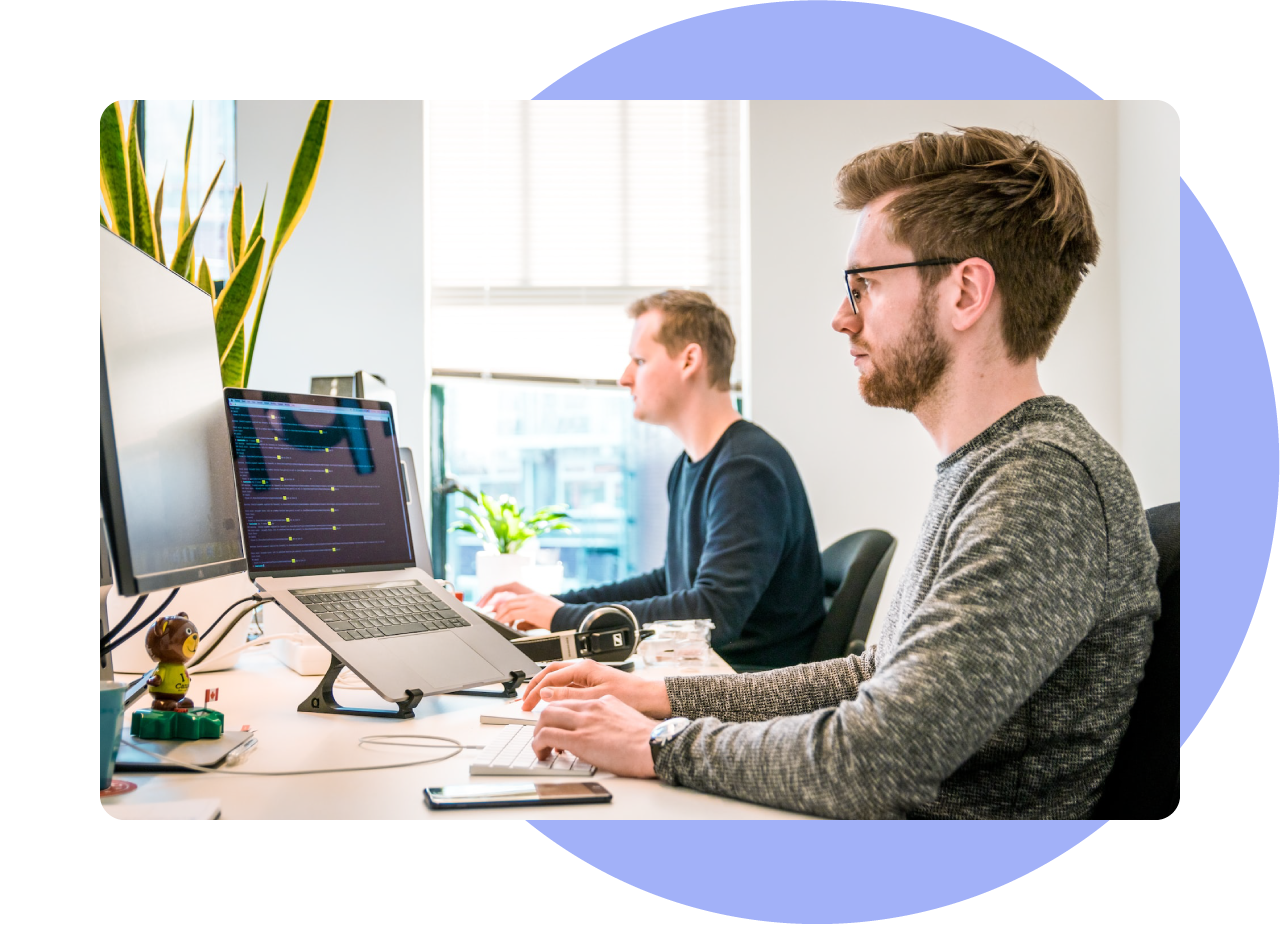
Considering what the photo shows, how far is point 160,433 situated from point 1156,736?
1.05m

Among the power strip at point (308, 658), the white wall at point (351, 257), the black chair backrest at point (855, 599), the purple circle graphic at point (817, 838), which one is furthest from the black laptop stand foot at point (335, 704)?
the white wall at point (351, 257)

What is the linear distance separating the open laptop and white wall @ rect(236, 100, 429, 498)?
82.1 inches

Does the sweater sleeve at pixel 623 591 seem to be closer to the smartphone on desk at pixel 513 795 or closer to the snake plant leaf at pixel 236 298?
the snake plant leaf at pixel 236 298

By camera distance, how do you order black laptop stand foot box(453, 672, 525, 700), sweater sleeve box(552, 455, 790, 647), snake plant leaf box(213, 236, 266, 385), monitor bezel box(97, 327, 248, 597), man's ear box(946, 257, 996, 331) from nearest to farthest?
monitor bezel box(97, 327, 248, 597) → man's ear box(946, 257, 996, 331) → black laptop stand foot box(453, 672, 525, 700) → snake plant leaf box(213, 236, 266, 385) → sweater sleeve box(552, 455, 790, 647)

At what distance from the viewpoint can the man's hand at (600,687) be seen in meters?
1.10

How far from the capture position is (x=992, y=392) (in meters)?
1.00

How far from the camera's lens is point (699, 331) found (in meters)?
2.43

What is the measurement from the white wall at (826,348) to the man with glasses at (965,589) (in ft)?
7.17

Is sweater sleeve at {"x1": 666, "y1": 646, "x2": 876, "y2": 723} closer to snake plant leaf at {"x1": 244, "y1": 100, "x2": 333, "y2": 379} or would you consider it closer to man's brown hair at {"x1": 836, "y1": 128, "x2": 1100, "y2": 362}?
man's brown hair at {"x1": 836, "y1": 128, "x2": 1100, "y2": 362}

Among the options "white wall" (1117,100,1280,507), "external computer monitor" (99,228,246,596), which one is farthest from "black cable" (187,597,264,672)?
"white wall" (1117,100,1280,507)

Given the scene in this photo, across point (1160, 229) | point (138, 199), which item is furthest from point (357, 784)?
point (1160, 229)

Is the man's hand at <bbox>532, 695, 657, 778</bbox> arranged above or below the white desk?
above

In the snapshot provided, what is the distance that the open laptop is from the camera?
1154 millimetres
